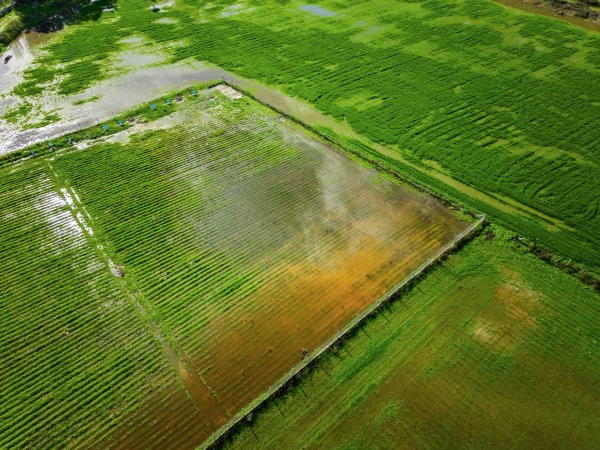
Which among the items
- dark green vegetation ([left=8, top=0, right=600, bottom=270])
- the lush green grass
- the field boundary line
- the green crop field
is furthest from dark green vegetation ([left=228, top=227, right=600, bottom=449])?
the lush green grass

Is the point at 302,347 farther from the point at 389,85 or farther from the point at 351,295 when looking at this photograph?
the point at 389,85

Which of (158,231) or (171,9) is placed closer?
(158,231)

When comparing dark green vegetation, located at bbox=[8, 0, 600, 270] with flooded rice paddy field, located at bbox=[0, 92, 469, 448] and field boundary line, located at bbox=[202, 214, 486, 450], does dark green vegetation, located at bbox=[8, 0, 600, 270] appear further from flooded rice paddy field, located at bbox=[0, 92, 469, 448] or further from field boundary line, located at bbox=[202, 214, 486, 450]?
flooded rice paddy field, located at bbox=[0, 92, 469, 448]

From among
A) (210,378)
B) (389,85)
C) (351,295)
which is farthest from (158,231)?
(389,85)

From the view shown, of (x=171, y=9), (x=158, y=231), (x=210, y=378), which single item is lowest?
(x=210, y=378)

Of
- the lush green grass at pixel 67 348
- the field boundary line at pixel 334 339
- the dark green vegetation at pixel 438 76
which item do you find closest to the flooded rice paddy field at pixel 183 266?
the lush green grass at pixel 67 348

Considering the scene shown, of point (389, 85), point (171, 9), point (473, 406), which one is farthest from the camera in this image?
point (171, 9)

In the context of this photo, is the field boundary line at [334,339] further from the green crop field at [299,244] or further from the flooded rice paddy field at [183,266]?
the flooded rice paddy field at [183,266]
